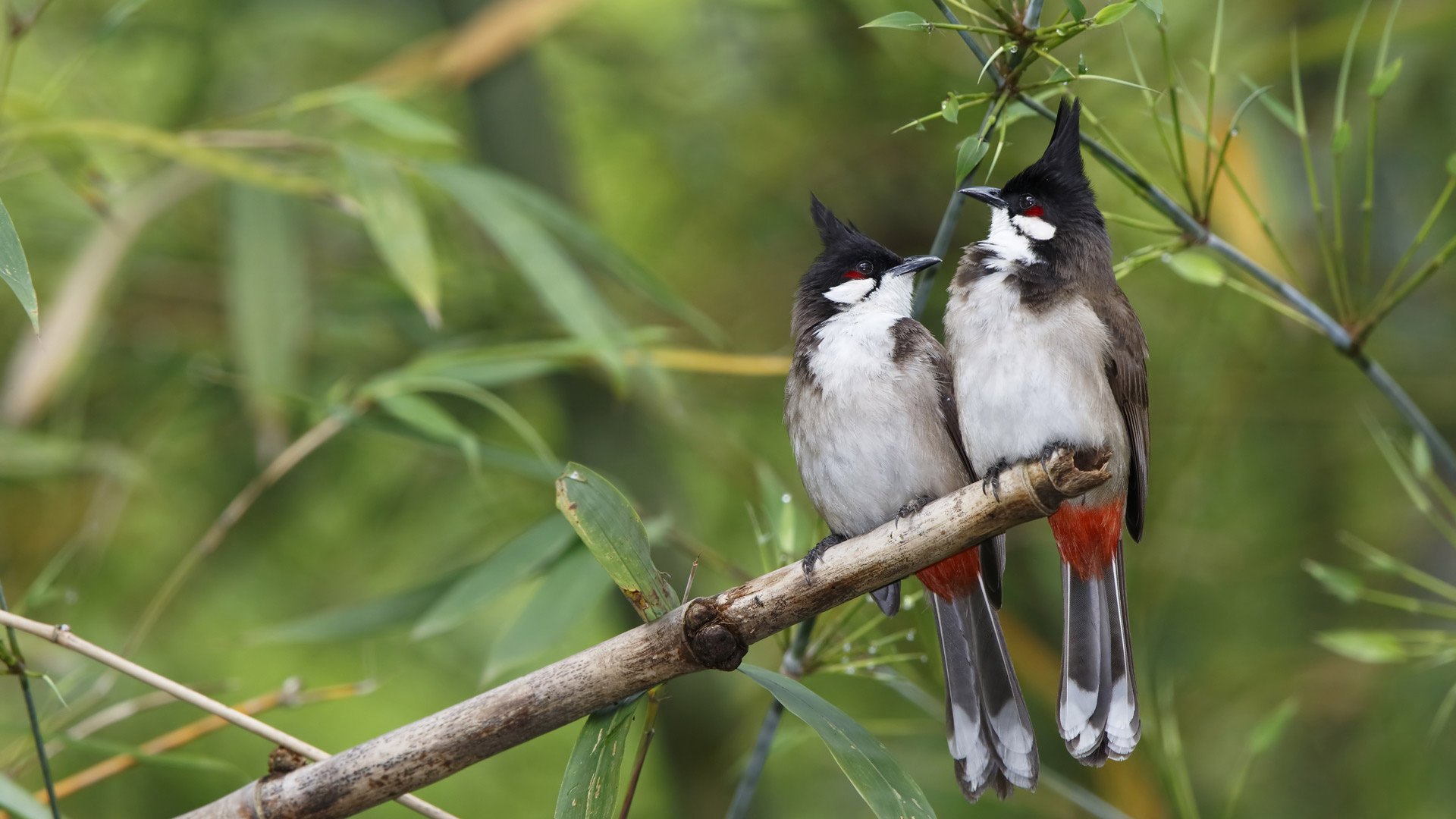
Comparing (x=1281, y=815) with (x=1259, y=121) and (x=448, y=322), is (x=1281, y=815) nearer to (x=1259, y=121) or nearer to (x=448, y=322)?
(x=1259, y=121)

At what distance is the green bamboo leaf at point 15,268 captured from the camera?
1.35 metres

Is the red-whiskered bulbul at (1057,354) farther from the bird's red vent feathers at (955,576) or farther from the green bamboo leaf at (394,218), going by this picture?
the green bamboo leaf at (394,218)

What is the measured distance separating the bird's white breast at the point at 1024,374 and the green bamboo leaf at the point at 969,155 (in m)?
0.55

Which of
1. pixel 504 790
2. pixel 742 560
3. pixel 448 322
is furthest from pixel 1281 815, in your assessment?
pixel 448 322

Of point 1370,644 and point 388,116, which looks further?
point 388,116

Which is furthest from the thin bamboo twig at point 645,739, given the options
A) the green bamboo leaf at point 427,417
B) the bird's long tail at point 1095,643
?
the green bamboo leaf at point 427,417

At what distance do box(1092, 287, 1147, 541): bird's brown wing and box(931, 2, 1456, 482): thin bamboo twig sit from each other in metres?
0.20

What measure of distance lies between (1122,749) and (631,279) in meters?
1.63

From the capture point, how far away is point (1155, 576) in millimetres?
3467

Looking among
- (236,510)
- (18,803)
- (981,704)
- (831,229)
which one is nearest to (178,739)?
(236,510)

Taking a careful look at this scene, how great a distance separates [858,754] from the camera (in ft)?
4.82

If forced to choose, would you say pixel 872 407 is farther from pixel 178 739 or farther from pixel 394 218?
pixel 178 739

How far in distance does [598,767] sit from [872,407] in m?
0.93

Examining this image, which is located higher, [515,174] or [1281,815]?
[515,174]
